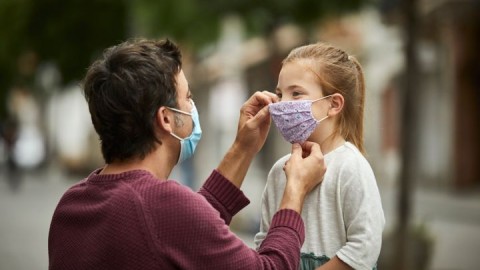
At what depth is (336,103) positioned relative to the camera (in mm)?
2990

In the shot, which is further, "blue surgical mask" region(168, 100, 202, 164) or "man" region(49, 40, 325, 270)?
"blue surgical mask" region(168, 100, 202, 164)

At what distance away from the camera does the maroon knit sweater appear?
2707 mm

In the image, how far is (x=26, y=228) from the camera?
609 inches

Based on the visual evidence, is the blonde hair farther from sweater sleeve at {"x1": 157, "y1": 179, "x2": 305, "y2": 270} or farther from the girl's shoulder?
sweater sleeve at {"x1": 157, "y1": 179, "x2": 305, "y2": 270}

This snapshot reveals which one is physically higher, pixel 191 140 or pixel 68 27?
pixel 68 27

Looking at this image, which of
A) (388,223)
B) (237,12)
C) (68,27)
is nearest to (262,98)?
(237,12)

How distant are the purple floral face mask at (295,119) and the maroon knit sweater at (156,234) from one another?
284 mm

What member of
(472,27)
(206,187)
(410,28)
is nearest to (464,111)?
(472,27)

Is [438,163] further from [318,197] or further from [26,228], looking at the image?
[318,197]

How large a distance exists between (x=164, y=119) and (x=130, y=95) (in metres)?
0.13

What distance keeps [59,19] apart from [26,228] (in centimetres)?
369

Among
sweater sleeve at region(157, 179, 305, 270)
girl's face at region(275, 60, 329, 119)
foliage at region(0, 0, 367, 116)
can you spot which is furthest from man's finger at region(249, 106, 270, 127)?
foliage at region(0, 0, 367, 116)

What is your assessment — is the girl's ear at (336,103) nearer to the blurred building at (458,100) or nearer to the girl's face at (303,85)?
the girl's face at (303,85)

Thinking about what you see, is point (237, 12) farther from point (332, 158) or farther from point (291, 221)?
point (291, 221)
